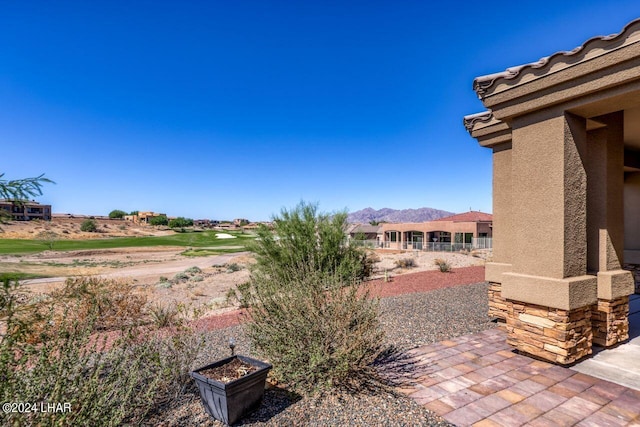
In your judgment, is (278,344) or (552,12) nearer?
(278,344)

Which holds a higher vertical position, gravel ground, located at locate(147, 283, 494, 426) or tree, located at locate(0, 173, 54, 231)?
tree, located at locate(0, 173, 54, 231)

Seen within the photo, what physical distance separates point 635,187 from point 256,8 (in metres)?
12.9

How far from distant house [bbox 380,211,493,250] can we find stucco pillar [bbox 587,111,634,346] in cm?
2680

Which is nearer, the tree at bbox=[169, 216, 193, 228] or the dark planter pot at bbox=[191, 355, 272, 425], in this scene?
the dark planter pot at bbox=[191, 355, 272, 425]

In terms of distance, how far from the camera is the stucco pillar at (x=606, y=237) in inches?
179

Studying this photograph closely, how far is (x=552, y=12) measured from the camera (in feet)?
27.6

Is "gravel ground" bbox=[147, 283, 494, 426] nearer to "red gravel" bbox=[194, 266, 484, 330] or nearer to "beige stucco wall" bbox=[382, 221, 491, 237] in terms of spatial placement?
"red gravel" bbox=[194, 266, 484, 330]

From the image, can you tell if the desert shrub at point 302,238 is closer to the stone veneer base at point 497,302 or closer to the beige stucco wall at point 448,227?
the stone veneer base at point 497,302

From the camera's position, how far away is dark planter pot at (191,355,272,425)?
3006 mm

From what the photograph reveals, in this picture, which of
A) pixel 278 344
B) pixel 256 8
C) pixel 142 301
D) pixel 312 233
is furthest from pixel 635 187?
pixel 142 301

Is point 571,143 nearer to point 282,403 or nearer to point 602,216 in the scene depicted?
point 602,216

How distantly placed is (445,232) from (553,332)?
3736cm

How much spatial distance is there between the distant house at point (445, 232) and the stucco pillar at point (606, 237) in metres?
26.8

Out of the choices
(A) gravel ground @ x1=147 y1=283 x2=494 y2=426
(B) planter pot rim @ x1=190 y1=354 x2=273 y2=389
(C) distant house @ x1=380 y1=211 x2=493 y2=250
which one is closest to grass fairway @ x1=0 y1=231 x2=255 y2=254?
(C) distant house @ x1=380 y1=211 x2=493 y2=250
